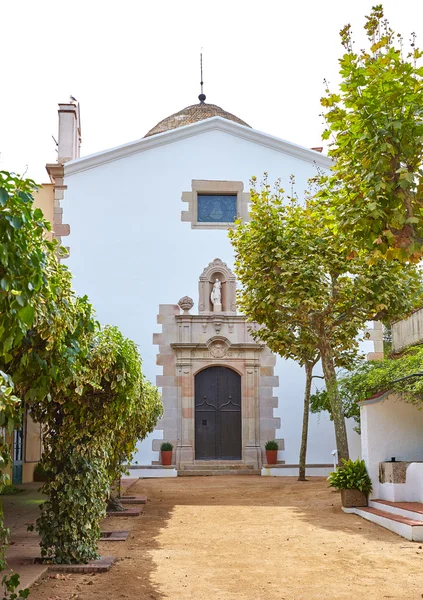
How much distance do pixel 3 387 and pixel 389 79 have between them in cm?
388

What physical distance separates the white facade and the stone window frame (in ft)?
0.45

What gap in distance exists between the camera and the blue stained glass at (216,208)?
20.1 m

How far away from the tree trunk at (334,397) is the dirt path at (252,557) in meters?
0.90

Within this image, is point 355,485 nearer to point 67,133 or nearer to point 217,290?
point 217,290

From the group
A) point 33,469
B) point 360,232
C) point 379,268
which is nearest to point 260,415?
point 33,469

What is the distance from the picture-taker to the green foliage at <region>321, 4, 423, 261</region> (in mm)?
5555

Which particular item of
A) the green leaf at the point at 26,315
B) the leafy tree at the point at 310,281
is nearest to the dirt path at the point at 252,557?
the leafy tree at the point at 310,281

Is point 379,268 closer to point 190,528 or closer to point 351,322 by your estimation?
point 351,322

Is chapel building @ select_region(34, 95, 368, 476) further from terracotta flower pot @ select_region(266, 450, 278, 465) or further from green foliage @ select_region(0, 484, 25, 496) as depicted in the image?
green foliage @ select_region(0, 484, 25, 496)

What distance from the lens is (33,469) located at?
17797 mm

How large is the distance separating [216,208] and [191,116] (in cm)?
651

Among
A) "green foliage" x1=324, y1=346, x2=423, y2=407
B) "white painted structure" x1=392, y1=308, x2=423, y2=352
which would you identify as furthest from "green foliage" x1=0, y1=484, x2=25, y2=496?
"white painted structure" x1=392, y1=308, x2=423, y2=352

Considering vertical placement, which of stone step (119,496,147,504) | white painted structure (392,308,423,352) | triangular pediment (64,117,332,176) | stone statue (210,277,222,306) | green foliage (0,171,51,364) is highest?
triangular pediment (64,117,332,176)

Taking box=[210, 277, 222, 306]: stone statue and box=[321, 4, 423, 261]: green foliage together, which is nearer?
box=[321, 4, 423, 261]: green foliage
